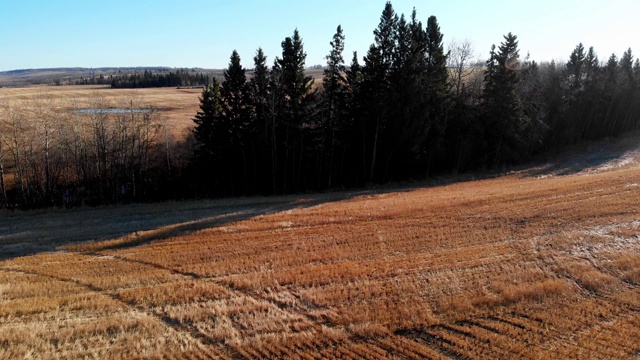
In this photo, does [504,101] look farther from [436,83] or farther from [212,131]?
[212,131]

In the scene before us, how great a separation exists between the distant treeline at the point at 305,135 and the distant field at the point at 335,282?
12.4 metres

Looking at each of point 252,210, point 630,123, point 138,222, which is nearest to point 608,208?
point 252,210

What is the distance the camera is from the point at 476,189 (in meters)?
28.8

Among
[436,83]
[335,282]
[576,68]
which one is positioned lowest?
[335,282]

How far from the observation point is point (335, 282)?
44.8 feet

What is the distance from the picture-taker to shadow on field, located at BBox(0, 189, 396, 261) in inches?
736

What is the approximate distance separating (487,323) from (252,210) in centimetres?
1654

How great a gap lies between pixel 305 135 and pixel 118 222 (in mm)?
17773

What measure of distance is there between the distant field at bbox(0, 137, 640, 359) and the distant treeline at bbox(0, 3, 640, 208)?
40.8 feet

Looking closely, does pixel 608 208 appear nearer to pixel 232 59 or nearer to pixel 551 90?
pixel 232 59

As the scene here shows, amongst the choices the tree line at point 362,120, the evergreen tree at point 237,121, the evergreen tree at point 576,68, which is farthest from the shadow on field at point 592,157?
the evergreen tree at point 237,121

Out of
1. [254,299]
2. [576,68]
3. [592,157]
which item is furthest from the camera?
[576,68]

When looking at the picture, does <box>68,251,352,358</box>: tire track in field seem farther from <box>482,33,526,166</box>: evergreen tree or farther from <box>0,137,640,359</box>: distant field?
<box>482,33,526,166</box>: evergreen tree

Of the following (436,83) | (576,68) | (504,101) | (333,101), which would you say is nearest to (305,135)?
Result: (333,101)
